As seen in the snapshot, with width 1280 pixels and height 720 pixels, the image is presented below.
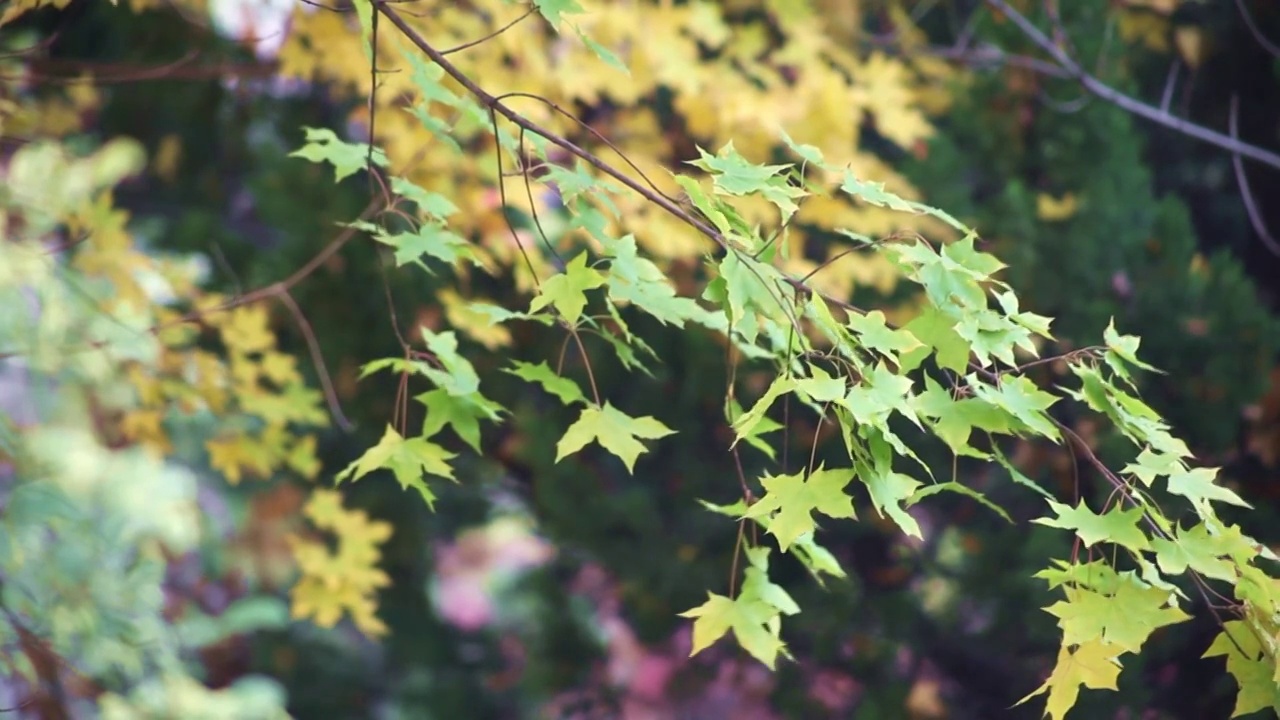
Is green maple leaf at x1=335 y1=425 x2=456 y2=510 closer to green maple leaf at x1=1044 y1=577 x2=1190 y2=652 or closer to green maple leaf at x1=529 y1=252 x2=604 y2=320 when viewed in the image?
green maple leaf at x1=529 y1=252 x2=604 y2=320

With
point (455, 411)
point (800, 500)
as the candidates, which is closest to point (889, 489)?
point (800, 500)

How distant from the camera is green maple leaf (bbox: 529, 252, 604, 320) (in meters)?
1.34

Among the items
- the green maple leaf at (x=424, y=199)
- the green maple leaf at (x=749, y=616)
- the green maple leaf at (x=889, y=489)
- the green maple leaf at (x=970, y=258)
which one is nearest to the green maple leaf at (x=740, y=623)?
the green maple leaf at (x=749, y=616)

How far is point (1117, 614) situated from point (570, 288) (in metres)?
0.72

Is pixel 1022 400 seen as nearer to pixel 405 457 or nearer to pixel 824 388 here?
Answer: pixel 824 388

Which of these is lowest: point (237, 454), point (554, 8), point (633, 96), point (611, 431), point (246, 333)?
point (237, 454)

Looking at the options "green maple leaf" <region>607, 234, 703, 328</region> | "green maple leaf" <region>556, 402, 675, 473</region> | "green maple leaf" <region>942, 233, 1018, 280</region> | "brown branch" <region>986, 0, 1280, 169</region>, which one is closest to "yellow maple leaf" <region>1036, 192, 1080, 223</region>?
"brown branch" <region>986, 0, 1280, 169</region>

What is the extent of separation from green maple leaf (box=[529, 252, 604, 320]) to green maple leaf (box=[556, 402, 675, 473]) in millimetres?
130

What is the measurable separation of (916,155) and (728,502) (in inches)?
50.2

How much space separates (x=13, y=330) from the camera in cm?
301

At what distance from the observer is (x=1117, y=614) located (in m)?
1.24

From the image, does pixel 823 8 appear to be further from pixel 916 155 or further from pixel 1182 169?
pixel 1182 169

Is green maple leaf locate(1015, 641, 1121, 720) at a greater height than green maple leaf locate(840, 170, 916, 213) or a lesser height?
lesser

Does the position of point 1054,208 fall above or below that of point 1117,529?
below
